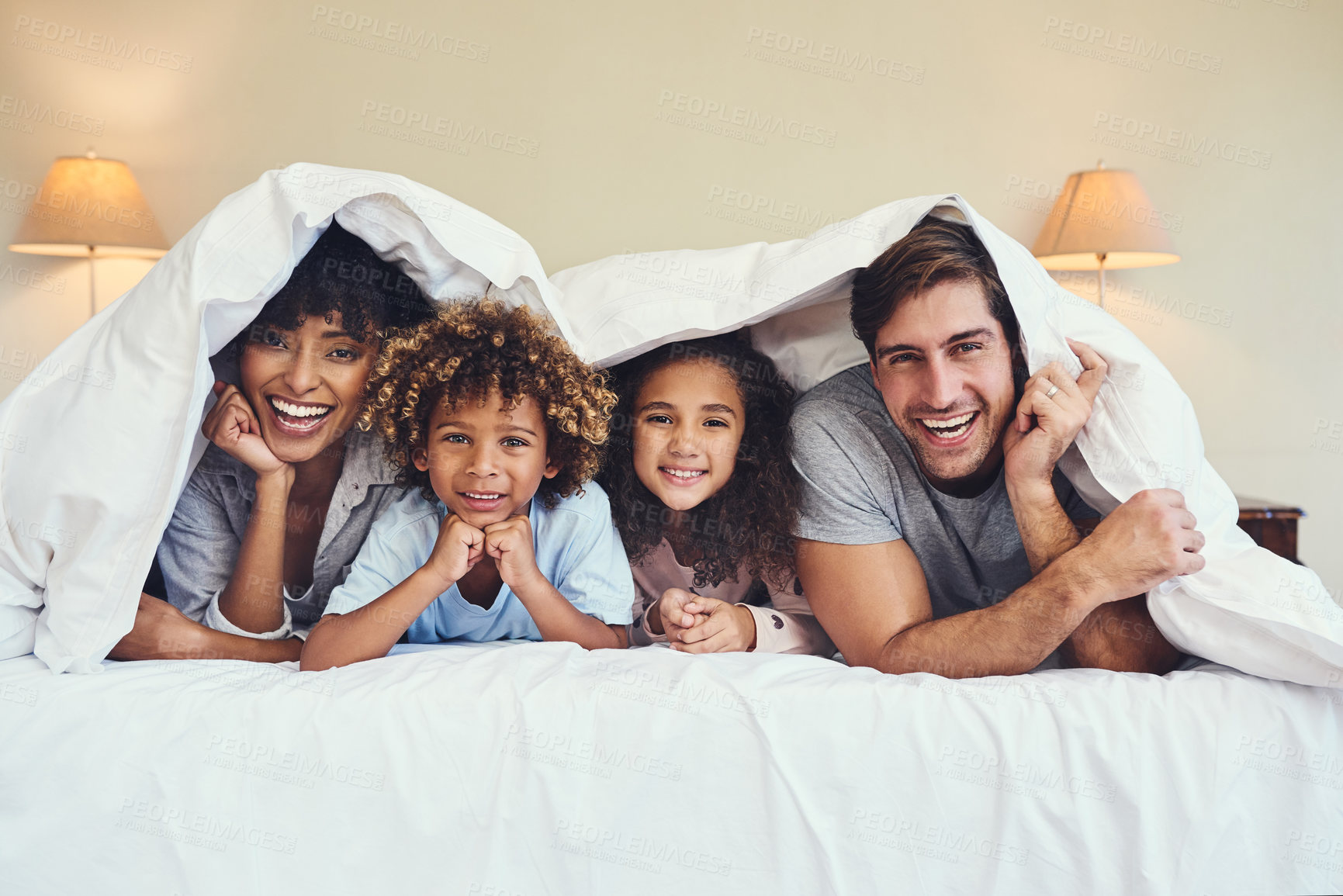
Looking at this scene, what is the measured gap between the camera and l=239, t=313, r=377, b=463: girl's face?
40.2 inches

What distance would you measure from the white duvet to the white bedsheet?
9cm

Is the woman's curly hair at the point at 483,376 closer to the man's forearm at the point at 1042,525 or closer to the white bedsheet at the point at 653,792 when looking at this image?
the white bedsheet at the point at 653,792

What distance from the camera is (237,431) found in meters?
1.01

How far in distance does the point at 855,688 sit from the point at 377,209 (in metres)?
0.74

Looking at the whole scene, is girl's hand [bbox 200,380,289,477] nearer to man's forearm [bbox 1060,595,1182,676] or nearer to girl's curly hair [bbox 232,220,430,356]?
girl's curly hair [bbox 232,220,430,356]

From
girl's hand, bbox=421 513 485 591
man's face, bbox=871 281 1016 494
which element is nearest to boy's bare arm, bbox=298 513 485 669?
girl's hand, bbox=421 513 485 591

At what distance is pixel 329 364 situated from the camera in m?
1.04

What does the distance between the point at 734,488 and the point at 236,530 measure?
2.09 ft

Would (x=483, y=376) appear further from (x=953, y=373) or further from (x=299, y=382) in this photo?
(x=953, y=373)

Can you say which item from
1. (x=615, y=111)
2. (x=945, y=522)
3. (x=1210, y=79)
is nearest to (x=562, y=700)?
(x=945, y=522)

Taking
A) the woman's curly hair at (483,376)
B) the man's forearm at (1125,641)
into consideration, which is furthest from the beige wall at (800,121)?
the man's forearm at (1125,641)

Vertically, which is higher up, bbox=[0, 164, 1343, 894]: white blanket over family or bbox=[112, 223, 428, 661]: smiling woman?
bbox=[112, 223, 428, 661]: smiling woman

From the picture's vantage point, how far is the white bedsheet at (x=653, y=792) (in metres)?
0.74

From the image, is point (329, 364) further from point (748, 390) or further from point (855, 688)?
point (855, 688)
